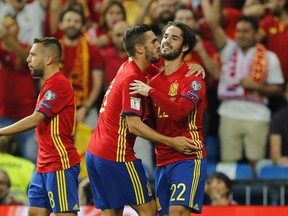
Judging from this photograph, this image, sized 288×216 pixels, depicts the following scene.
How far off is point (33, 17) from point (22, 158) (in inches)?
71.0

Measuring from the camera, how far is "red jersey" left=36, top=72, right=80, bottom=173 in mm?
9086

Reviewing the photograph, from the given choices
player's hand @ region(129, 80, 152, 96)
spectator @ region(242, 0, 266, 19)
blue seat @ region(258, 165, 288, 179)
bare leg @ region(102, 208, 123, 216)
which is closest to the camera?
player's hand @ region(129, 80, 152, 96)

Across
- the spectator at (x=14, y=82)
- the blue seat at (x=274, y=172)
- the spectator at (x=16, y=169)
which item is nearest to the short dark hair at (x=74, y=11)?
the spectator at (x=14, y=82)

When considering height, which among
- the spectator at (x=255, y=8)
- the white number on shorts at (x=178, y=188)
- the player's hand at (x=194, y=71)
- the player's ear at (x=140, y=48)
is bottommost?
the white number on shorts at (x=178, y=188)

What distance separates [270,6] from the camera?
12750 mm

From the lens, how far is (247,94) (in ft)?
39.9

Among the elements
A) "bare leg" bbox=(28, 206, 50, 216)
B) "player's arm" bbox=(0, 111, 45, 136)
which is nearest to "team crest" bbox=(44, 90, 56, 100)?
"player's arm" bbox=(0, 111, 45, 136)

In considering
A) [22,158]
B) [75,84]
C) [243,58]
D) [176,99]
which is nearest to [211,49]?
[243,58]

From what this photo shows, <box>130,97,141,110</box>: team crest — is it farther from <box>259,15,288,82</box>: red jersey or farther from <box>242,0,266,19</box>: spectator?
<box>242,0,266,19</box>: spectator

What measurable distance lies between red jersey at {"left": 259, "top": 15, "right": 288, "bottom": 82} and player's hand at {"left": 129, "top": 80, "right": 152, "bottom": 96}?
4077 mm

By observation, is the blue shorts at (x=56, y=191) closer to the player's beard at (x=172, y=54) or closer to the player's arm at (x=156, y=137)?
the player's arm at (x=156, y=137)

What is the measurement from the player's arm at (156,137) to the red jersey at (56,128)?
26.6 inches

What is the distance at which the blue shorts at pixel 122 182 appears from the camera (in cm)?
892

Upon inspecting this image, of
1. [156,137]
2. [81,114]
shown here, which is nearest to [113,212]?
[156,137]
